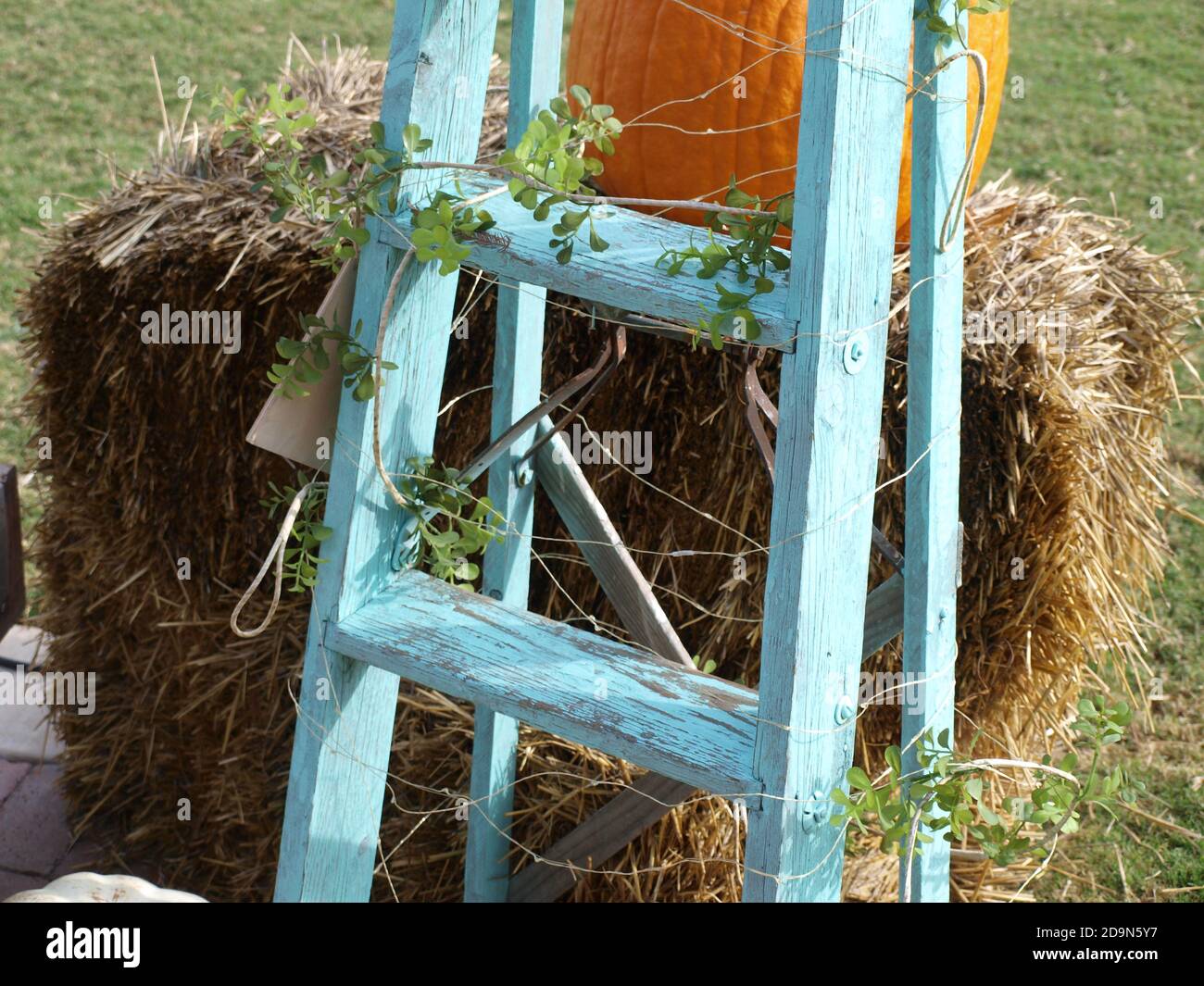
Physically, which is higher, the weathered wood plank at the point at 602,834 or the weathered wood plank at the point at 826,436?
the weathered wood plank at the point at 826,436

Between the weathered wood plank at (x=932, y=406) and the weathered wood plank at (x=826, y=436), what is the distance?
20cm

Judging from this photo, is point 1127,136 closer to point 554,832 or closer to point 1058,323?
point 1058,323

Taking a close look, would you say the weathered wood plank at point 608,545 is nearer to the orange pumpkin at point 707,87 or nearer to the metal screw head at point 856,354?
the orange pumpkin at point 707,87

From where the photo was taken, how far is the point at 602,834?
1963 mm

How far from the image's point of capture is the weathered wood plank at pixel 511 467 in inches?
60.1

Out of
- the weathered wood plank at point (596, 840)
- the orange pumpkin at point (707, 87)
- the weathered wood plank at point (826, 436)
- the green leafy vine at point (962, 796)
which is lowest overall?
the weathered wood plank at point (596, 840)

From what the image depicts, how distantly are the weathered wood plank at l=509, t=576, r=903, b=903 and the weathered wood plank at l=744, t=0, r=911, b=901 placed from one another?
2.27ft

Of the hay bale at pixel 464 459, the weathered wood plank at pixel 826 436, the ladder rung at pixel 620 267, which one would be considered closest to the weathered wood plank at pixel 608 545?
the hay bale at pixel 464 459

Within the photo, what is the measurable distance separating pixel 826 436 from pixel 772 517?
0.08 metres

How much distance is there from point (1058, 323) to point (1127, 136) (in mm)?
Result: 3724

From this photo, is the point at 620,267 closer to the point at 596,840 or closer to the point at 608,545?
the point at 608,545

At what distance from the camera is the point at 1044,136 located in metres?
5.28

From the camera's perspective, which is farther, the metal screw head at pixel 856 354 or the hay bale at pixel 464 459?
the hay bale at pixel 464 459

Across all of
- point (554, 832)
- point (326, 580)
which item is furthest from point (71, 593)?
point (326, 580)
